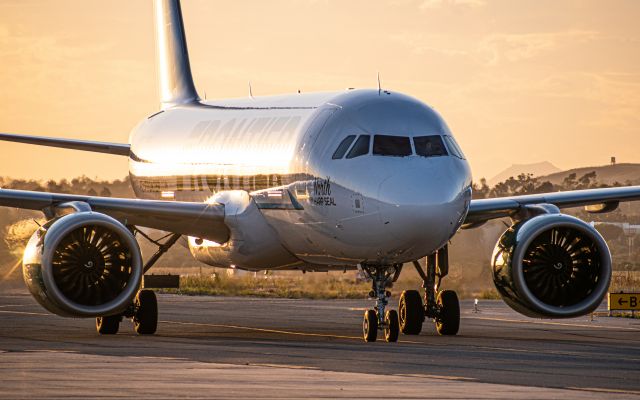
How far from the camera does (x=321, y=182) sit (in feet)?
87.9

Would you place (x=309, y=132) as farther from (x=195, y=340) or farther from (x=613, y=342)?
(x=613, y=342)

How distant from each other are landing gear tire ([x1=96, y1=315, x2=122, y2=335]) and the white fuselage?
2571 millimetres

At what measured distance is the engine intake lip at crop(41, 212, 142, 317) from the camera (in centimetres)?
2630

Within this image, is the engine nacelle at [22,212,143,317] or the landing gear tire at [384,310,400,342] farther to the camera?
the engine nacelle at [22,212,143,317]

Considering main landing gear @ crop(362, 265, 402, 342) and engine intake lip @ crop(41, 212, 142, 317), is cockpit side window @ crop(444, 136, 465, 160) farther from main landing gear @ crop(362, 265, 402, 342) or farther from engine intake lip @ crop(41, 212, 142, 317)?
engine intake lip @ crop(41, 212, 142, 317)

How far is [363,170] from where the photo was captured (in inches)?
1016

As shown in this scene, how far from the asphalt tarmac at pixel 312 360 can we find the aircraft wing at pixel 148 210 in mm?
1986

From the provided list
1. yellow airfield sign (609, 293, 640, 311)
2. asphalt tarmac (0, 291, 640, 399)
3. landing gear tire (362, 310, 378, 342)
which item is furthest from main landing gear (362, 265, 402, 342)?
yellow airfield sign (609, 293, 640, 311)

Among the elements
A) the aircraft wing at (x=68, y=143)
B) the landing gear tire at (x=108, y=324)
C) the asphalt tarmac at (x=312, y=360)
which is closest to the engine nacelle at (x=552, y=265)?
the asphalt tarmac at (x=312, y=360)

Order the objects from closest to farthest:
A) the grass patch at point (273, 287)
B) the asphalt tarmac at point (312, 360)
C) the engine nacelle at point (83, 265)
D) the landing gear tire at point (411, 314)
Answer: the asphalt tarmac at point (312, 360) < the engine nacelle at point (83, 265) < the landing gear tire at point (411, 314) < the grass patch at point (273, 287)

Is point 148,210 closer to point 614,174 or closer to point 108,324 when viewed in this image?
point 108,324

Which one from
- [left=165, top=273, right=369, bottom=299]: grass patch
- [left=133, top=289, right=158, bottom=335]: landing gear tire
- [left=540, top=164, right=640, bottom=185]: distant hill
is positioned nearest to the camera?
[left=133, top=289, right=158, bottom=335]: landing gear tire

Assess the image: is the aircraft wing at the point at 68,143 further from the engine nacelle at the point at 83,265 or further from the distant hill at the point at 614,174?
the distant hill at the point at 614,174

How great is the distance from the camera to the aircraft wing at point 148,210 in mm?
28484
